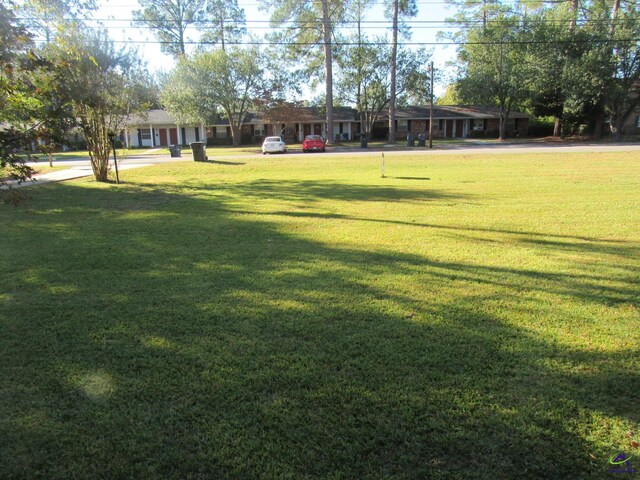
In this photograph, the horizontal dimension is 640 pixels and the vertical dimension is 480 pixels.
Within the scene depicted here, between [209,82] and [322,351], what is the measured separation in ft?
133

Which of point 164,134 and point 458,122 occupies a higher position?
point 458,122

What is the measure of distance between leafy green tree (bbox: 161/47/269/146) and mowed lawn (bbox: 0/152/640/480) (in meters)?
35.1

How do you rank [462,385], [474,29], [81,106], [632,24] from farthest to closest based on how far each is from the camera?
[474,29] < [632,24] < [81,106] < [462,385]

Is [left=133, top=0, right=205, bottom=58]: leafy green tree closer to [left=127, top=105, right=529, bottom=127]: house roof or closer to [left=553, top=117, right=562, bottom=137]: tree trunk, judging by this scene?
[left=127, top=105, right=529, bottom=127]: house roof

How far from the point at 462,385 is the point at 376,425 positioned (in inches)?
28.9

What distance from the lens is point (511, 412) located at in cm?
272

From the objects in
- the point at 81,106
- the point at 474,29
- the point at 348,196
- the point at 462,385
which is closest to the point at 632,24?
the point at 474,29

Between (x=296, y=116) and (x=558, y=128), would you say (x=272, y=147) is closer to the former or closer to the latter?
(x=296, y=116)

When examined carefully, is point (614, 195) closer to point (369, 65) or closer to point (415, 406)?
point (415, 406)

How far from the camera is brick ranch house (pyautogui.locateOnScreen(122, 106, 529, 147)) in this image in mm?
50906

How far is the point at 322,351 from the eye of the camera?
11.3ft

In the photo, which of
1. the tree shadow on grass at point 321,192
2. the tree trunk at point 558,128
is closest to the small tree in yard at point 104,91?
the tree shadow on grass at point 321,192

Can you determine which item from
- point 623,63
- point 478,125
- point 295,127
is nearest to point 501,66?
point 623,63

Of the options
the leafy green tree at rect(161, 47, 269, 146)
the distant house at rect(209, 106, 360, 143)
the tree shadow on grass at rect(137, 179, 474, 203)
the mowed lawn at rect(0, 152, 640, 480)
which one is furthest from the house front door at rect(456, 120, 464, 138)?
the mowed lawn at rect(0, 152, 640, 480)
